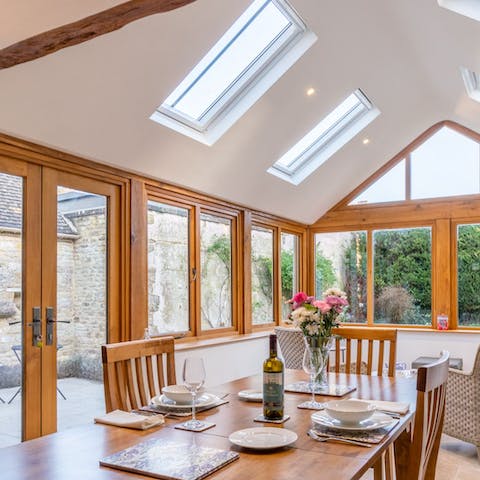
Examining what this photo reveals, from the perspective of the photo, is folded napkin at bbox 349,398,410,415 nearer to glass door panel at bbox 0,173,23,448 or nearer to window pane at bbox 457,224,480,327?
glass door panel at bbox 0,173,23,448

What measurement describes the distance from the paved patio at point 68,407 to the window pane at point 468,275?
425 cm

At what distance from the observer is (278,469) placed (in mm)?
1349

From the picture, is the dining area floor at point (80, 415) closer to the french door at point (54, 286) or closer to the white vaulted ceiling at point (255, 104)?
the french door at point (54, 286)

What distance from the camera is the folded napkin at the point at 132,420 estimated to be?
1.70m

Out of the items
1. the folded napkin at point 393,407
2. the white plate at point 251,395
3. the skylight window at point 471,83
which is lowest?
the white plate at point 251,395

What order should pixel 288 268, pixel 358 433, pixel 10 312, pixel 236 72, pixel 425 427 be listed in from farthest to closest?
1. pixel 288 268
2. pixel 236 72
3. pixel 10 312
4. pixel 358 433
5. pixel 425 427

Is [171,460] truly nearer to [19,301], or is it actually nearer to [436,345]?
[19,301]

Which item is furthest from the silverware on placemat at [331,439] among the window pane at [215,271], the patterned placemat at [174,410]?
the window pane at [215,271]

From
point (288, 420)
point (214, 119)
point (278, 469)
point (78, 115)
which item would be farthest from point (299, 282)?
point (278, 469)

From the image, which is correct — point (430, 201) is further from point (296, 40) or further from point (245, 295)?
point (296, 40)

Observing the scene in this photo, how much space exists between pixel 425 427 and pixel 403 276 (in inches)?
195

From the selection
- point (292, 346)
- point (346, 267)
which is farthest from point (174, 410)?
point (346, 267)

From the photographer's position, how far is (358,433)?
1.65 m

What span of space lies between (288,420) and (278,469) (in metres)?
0.48
